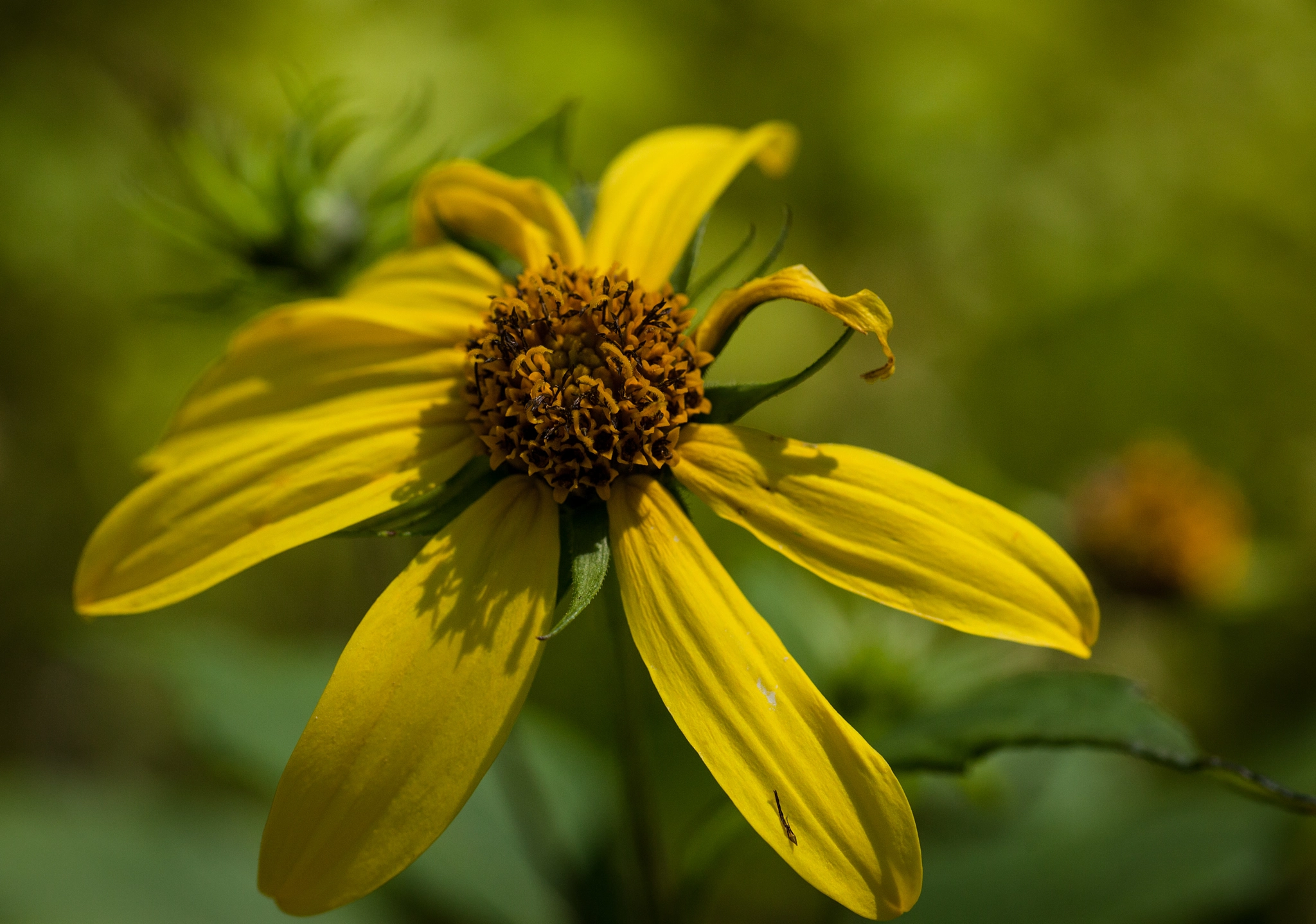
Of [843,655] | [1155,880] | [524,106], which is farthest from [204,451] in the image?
[524,106]

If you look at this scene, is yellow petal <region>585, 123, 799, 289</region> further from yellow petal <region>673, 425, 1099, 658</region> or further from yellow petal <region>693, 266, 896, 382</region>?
yellow petal <region>673, 425, 1099, 658</region>

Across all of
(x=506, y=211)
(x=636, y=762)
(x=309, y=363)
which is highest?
(x=506, y=211)

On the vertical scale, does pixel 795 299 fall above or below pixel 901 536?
above

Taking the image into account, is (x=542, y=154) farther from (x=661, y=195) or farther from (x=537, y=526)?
(x=537, y=526)

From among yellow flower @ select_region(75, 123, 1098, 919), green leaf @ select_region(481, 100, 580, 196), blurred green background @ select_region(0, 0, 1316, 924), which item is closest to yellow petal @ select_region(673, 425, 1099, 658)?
yellow flower @ select_region(75, 123, 1098, 919)

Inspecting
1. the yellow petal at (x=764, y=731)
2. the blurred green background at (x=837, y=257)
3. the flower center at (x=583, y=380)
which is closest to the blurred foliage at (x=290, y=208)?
the flower center at (x=583, y=380)

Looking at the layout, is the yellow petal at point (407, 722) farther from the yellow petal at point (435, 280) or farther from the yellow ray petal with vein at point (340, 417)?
the yellow petal at point (435, 280)

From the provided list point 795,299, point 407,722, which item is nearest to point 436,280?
point 795,299
